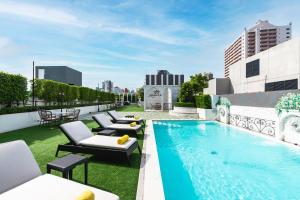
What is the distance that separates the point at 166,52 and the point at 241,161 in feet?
53.0

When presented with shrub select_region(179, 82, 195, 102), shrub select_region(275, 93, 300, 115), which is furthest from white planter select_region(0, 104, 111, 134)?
shrub select_region(179, 82, 195, 102)

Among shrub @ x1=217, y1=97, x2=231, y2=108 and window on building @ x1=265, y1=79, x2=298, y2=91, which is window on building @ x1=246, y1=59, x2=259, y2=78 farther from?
shrub @ x1=217, y1=97, x2=231, y2=108

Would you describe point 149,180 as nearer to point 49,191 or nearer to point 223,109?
point 49,191

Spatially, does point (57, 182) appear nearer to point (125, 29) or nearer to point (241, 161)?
point (241, 161)

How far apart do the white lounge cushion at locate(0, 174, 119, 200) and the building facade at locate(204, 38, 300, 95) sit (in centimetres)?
1807

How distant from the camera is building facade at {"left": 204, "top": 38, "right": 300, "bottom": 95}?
52.3 feet

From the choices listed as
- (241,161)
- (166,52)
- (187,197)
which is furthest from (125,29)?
(187,197)

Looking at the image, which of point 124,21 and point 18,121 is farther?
point 124,21

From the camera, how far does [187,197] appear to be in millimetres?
4133

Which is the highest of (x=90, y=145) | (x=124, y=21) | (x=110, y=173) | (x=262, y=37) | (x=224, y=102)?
(x=262, y=37)

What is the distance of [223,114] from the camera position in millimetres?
16438

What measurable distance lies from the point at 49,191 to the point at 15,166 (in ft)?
2.53

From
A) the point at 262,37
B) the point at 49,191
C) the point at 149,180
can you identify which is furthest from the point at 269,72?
the point at 262,37

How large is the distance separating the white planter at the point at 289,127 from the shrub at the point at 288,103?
8.7 inches
